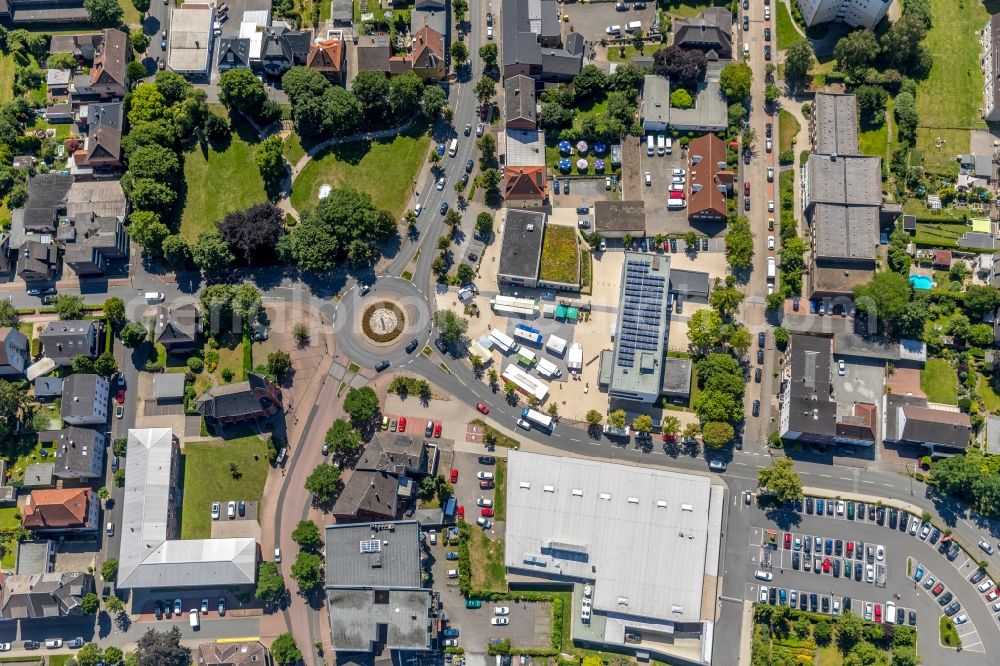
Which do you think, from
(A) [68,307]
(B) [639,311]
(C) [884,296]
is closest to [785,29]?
(C) [884,296]

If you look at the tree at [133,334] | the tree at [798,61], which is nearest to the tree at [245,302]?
the tree at [133,334]

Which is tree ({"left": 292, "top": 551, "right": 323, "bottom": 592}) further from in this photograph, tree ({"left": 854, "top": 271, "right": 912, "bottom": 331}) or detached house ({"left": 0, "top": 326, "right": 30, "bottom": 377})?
tree ({"left": 854, "top": 271, "right": 912, "bottom": 331})

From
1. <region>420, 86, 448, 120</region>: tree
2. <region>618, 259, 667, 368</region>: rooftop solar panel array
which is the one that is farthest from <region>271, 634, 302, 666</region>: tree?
<region>420, 86, 448, 120</region>: tree

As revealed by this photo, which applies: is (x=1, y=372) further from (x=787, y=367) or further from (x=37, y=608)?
(x=787, y=367)

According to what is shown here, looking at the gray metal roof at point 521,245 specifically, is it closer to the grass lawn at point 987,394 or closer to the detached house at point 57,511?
the grass lawn at point 987,394

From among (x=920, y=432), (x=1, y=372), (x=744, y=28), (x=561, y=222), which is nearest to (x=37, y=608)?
(x=1, y=372)

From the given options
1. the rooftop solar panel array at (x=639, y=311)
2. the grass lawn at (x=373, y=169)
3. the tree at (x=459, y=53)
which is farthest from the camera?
the tree at (x=459, y=53)
